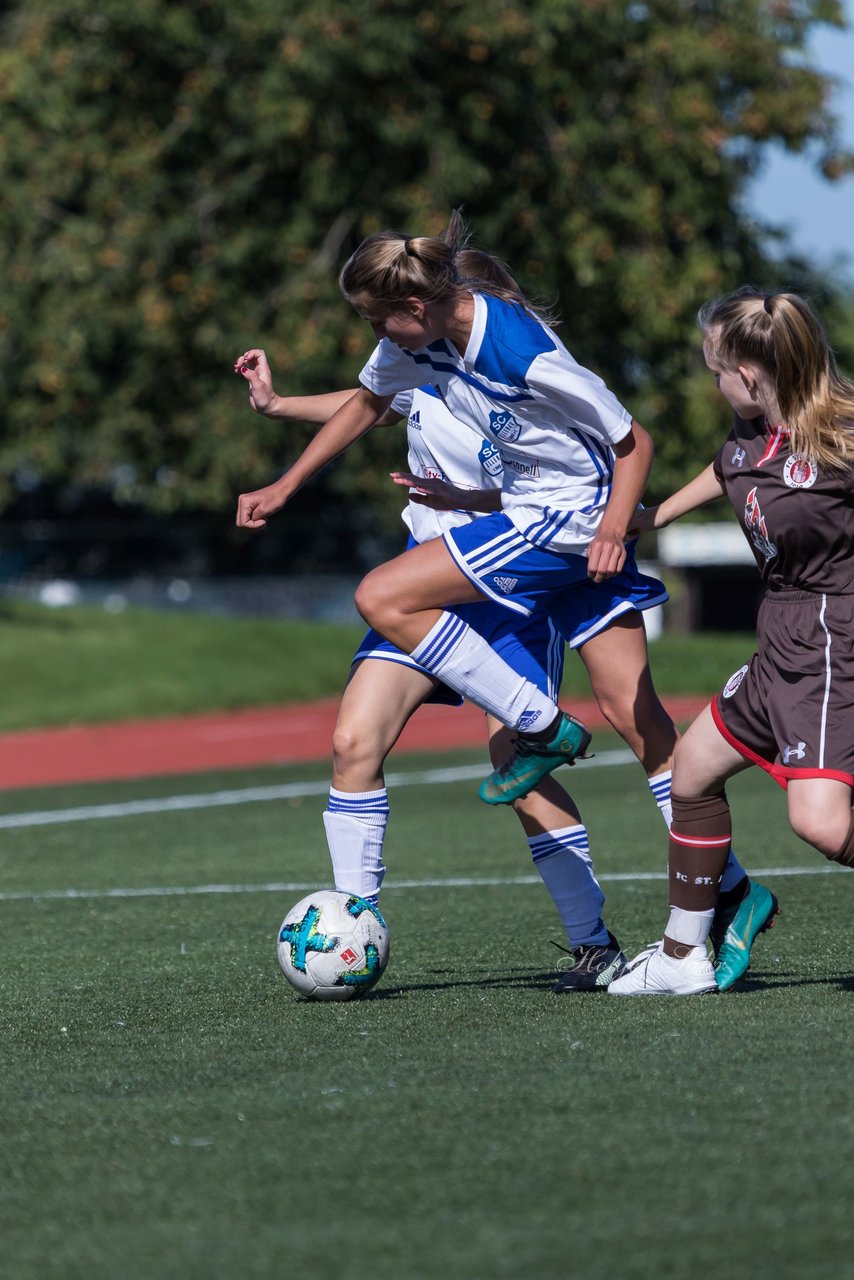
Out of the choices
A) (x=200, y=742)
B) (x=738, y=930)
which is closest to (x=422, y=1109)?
(x=738, y=930)

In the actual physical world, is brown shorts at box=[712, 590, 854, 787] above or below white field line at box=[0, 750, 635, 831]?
above

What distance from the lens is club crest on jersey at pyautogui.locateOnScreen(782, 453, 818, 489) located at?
14.7ft

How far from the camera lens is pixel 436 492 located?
17.7 ft

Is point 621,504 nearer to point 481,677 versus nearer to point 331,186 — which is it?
point 481,677

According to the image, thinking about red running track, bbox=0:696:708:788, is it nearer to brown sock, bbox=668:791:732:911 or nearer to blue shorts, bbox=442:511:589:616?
blue shorts, bbox=442:511:589:616

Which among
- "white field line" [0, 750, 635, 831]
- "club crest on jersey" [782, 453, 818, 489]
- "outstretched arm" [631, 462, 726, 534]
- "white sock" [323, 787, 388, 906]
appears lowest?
"white field line" [0, 750, 635, 831]

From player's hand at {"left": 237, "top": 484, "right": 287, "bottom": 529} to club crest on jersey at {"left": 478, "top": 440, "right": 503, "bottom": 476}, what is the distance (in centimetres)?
60

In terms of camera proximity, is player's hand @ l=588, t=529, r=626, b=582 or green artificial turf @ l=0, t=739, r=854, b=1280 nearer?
green artificial turf @ l=0, t=739, r=854, b=1280

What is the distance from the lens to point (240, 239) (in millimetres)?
23031

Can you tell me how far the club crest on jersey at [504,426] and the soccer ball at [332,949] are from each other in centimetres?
139

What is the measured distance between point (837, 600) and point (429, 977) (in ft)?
6.01

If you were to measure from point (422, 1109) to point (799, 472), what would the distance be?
1.82 m

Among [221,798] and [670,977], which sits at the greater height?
[670,977]

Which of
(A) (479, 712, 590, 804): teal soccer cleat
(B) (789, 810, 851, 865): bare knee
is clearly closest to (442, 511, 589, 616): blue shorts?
(A) (479, 712, 590, 804): teal soccer cleat
